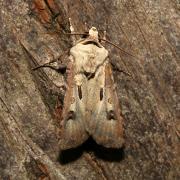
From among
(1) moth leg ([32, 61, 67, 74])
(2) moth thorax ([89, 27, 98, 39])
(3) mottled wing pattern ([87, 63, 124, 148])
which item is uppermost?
(2) moth thorax ([89, 27, 98, 39])

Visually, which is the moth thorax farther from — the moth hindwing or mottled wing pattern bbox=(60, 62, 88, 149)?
mottled wing pattern bbox=(60, 62, 88, 149)

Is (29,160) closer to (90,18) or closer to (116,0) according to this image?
(90,18)

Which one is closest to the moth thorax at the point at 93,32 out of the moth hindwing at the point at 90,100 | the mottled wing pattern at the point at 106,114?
the moth hindwing at the point at 90,100

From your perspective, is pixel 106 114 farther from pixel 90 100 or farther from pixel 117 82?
pixel 117 82

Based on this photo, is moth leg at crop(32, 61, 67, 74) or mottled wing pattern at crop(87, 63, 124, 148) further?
mottled wing pattern at crop(87, 63, 124, 148)

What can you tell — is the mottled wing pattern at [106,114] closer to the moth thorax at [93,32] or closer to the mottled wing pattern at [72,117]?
the mottled wing pattern at [72,117]

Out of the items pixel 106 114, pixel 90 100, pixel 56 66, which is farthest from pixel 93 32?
pixel 106 114

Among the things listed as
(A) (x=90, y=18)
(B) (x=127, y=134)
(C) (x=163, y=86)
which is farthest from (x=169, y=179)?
(A) (x=90, y=18)

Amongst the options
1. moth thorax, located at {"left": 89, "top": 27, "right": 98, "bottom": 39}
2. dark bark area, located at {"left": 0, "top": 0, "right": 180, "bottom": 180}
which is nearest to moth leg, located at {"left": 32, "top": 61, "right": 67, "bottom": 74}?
dark bark area, located at {"left": 0, "top": 0, "right": 180, "bottom": 180}
